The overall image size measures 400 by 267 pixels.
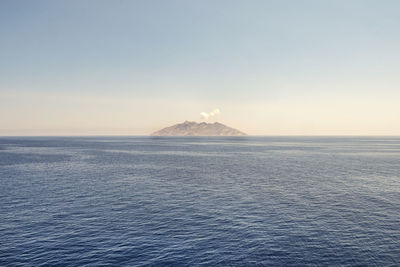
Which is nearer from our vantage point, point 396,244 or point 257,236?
point 396,244

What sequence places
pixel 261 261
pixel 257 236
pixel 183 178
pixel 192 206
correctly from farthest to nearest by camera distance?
pixel 183 178, pixel 192 206, pixel 257 236, pixel 261 261

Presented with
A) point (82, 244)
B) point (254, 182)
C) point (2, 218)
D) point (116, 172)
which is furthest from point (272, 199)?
point (116, 172)

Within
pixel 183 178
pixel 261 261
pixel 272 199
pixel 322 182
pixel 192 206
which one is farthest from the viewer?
pixel 183 178

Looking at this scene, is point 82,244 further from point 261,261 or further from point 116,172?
point 116,172

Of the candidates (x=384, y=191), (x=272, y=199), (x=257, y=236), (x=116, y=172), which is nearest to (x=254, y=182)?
(x=272, y=199)

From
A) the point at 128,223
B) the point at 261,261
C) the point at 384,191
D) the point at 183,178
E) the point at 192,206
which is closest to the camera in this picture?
the point at 261,261

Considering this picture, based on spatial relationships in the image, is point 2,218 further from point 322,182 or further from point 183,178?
point 322,182

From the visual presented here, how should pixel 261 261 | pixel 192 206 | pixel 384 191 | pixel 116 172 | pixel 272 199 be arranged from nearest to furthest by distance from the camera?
pixel 261 261 < pixel 192 206 < pixel 272 199 < pixel 384 191 < pixel 116 172

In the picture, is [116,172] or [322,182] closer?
[322,182]

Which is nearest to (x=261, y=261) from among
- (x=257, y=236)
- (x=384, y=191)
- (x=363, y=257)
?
(x=257, y=236)
